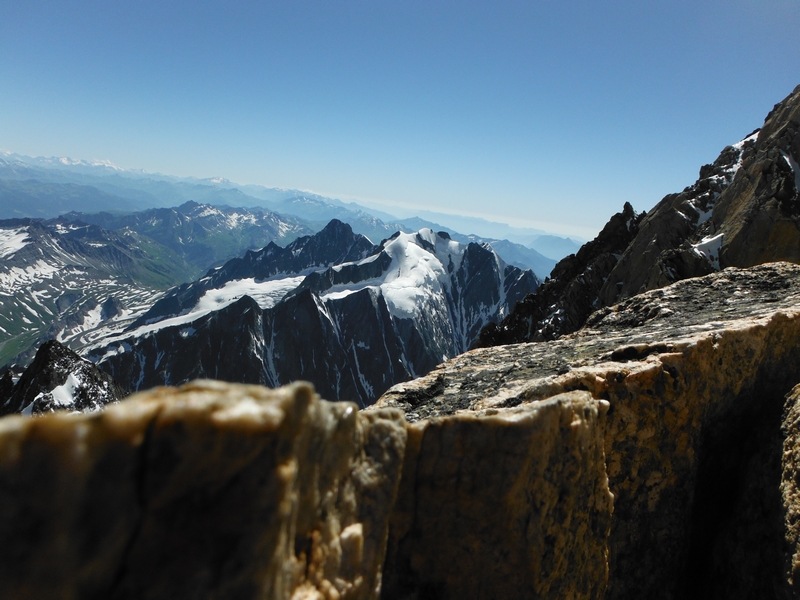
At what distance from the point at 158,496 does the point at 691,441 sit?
9.07m

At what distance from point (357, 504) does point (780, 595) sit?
728 cm

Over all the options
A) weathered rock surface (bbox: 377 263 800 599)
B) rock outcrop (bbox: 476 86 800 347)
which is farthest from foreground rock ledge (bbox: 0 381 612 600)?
rock outcrop (bbox: 476 86 800 347)

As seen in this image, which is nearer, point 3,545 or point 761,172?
point 3,545

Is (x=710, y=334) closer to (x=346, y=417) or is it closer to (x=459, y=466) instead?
(x=459, y=466)

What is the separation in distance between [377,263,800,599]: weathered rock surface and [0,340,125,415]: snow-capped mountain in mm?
91273

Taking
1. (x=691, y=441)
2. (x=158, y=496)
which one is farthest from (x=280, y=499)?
(x=691, y=441)

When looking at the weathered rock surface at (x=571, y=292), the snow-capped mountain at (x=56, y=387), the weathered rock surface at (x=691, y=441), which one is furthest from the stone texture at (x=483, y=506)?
the snow-capped mountain at (x=56, y=387)

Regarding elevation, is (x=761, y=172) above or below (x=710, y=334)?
above

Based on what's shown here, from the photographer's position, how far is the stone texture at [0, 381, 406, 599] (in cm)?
265

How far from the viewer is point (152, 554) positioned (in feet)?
9.53

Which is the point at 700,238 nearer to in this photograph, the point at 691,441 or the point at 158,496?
the point at 691,441

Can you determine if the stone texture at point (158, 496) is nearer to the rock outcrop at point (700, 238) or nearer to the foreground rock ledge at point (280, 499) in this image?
the foreground rock ledge at point (280, 499)

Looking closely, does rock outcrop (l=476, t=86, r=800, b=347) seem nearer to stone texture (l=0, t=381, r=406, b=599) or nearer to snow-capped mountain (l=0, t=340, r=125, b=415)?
stone texture (l=0, t=381, r=406, b=599)

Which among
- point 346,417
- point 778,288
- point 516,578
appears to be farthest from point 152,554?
point 778,288
